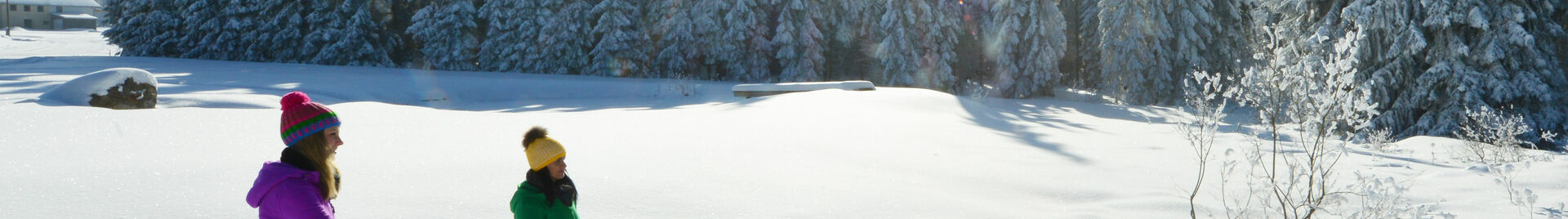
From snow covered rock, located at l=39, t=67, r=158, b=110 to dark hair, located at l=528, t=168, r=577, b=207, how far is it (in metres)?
Result: 8.83

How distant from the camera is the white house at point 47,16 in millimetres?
69500

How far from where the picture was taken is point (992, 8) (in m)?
25.8

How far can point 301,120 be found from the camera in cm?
225

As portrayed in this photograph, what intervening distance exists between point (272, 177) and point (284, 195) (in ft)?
0.14

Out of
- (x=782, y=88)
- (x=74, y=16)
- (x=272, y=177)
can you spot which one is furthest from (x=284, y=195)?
(x=74, y=16)

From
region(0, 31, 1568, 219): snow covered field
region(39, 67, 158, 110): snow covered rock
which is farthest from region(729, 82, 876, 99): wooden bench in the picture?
region(39, 67, 158, 110): snow covered rock

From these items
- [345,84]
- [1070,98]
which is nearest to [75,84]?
[345,84]

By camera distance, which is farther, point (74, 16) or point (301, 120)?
point (74, 16)

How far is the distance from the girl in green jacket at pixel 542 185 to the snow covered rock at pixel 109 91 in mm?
8821

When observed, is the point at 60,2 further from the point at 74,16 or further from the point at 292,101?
the point at 292,101

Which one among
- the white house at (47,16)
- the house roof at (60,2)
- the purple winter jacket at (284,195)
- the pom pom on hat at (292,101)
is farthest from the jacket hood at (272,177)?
the white house at (47,16)

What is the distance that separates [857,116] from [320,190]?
925 cm

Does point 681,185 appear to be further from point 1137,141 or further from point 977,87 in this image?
point 977,87

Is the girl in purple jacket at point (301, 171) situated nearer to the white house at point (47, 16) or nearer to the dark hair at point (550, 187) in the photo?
the dark hair at point (550, 187)
